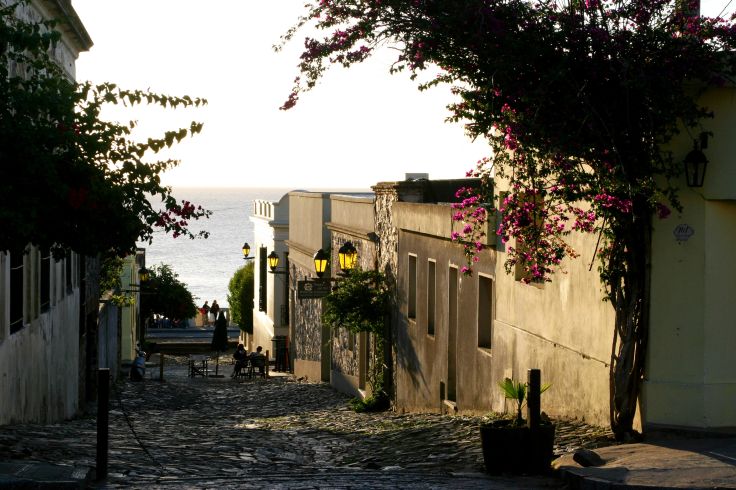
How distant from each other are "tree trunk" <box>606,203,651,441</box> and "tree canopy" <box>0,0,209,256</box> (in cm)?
406

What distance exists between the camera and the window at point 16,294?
1500 cm

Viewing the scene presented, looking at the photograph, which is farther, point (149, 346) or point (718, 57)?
point (149, 346)

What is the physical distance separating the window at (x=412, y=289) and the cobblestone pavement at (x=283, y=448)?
193cm

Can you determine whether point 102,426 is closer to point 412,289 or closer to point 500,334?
point 500,334

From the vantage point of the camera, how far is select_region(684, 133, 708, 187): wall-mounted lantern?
10641 mm

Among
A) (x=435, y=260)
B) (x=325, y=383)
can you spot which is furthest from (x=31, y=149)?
(x=325, y=383)

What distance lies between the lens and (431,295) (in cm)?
2016

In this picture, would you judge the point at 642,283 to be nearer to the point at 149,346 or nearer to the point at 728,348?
the point at 728,348

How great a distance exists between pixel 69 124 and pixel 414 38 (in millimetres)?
3173

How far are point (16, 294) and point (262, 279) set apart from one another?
3094cm

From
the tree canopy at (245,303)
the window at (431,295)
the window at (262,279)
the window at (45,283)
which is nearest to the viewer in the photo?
the window at (45,283)

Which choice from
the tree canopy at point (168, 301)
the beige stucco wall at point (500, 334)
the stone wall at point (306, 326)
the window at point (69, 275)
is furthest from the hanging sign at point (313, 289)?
the tree canopy at point (168, 301)

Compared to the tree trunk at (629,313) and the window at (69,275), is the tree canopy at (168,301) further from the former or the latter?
the tree trunk at (629,313)

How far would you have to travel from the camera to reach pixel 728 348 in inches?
435
